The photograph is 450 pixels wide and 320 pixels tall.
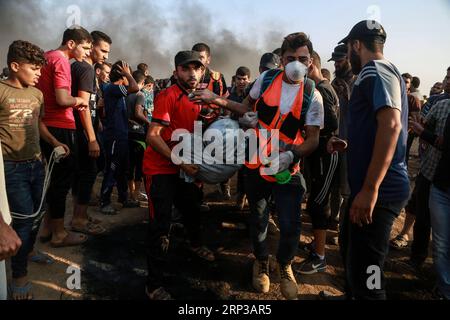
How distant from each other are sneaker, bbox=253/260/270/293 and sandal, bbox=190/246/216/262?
66 centimetres

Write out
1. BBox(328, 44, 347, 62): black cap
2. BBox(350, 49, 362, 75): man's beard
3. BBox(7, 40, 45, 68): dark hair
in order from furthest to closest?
BBox(328, 44, 347, 62): black cap
BBox(7, 40, 45, 68): dark hair
BBox(350, 49, 362, 75): man's beard

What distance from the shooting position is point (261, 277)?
3225mm

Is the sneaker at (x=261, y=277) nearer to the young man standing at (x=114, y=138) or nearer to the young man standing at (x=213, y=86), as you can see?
the young man standing at (x=213, y=86)

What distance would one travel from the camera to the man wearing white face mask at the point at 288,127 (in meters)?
3.01

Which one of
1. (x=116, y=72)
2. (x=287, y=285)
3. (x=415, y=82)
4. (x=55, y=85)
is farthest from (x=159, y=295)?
(x=415, y=82)

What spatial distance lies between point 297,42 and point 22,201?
310 centimetres

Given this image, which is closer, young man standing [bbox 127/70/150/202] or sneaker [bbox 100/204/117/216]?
sneaker [bbox 100/204/117/216]

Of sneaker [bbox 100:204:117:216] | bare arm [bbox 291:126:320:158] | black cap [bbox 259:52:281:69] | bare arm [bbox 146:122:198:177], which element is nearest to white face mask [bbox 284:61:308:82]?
bare arm [bbox 291:126:320:158]

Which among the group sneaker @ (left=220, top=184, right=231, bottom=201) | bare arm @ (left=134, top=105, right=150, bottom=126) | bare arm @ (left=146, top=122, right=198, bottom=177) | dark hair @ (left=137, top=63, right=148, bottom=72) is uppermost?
dark hair @ (left=137, top=63, right=148, bottom=72)

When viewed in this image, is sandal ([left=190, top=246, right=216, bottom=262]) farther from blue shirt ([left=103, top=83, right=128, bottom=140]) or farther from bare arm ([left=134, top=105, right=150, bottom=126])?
bare arm ([left=134, top=105, right=150, bottom=126])

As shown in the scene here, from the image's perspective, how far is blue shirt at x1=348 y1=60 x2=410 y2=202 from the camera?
7.13 feet

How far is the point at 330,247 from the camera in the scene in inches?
167

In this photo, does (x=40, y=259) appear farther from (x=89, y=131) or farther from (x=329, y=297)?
(x=329, y=297)
